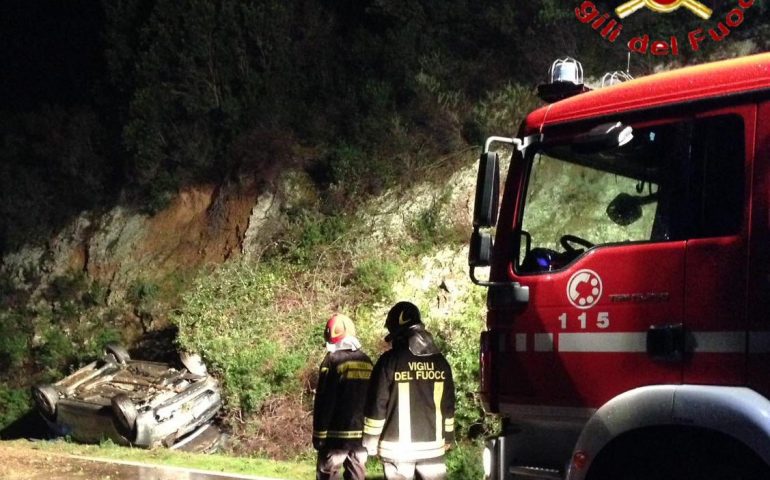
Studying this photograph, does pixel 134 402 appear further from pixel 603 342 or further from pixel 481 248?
pixel 603 342

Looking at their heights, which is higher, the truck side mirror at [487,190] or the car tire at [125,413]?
the truck side mirror at [487,190]

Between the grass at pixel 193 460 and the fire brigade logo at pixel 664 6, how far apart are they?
27.2ft

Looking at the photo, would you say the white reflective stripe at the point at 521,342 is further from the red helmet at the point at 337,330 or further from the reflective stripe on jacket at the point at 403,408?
the red helmet at the point at 337,330

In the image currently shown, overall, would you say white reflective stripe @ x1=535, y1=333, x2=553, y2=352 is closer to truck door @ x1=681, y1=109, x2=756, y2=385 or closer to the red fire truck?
the red fire truck

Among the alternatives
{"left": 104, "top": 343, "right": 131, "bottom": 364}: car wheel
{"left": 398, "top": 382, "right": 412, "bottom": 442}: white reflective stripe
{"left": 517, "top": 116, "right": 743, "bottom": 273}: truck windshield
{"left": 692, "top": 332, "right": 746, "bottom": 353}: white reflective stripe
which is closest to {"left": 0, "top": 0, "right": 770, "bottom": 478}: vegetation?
{"left": 104, "top": 343, "right": 131, "bottom": 364}: car wheel

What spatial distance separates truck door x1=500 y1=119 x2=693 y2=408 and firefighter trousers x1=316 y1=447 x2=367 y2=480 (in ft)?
7.10

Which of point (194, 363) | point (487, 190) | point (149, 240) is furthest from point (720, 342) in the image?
point (149, 240)

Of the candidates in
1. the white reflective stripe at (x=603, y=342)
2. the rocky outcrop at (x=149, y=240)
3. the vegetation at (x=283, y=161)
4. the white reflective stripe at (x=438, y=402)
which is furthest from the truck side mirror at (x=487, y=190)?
the rocky outcrop at (x=149, y=240)

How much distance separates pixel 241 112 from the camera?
646 inches

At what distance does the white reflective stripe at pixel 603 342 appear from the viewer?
383cm

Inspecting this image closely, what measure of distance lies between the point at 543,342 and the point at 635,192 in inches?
35.3

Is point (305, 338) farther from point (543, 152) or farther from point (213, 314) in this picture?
point (543, 152)

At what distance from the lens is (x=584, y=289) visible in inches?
159

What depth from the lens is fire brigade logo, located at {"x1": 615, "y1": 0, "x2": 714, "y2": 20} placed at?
12453 mm
